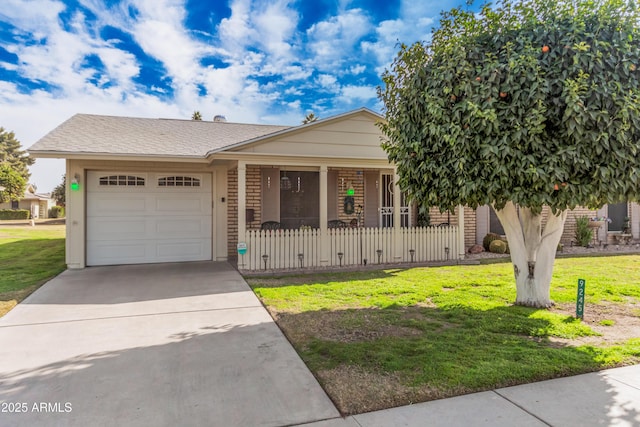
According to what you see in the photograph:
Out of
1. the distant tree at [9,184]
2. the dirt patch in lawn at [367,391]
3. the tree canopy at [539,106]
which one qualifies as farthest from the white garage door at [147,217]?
the distant tree at [9,184]

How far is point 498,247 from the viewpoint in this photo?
1079 centimetres

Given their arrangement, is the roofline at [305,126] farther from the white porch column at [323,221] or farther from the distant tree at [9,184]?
the distant tree at [9,184]

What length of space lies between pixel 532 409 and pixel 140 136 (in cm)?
991

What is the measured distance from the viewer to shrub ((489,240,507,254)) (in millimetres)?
10766

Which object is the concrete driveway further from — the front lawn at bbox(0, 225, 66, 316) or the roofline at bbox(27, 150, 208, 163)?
the roofline at bbox(27, 150, 208, 163)

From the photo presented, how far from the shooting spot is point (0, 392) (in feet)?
9.57

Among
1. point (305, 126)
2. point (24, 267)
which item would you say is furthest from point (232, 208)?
point (24, 267)

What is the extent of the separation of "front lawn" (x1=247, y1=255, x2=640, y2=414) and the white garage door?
3218mm

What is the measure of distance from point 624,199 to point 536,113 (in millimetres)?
1538

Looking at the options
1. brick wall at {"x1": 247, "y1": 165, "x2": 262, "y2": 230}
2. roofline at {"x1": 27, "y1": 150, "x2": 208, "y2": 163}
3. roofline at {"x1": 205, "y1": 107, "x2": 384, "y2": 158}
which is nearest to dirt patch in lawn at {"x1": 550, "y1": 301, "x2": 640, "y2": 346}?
roofline at {"x1": 205, "y1": 107, "x2": 384, "y2": 158}

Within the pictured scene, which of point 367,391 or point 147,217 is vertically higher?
point 147,217

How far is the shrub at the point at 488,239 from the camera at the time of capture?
11.1m

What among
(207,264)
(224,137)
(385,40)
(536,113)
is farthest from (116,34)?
(536,113)

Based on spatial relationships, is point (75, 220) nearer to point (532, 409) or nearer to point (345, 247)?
point (345, 247)
